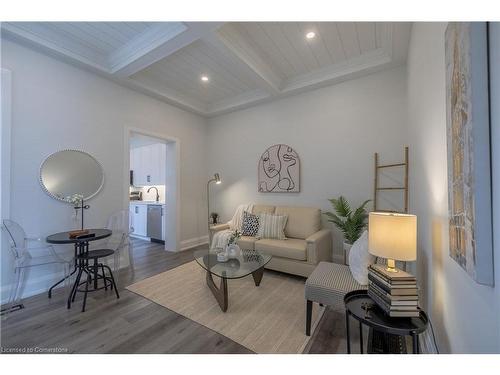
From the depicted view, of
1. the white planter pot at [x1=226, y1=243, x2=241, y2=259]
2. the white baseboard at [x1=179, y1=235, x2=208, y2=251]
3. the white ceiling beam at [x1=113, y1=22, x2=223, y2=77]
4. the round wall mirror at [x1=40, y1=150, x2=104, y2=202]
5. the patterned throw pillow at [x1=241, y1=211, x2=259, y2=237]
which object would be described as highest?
the white ceiling beam at [x1=113, y1=22, x2=223, y2=77]

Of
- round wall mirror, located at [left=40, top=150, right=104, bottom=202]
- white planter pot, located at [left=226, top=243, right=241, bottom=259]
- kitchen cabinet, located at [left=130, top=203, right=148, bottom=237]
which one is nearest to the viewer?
white planter pot, located at [left=226, top=243, right=241, bottom=259]

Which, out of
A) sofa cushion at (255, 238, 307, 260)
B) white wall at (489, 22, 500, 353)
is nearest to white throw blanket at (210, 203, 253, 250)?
sofa cushion at (255, 238, 307, 260)

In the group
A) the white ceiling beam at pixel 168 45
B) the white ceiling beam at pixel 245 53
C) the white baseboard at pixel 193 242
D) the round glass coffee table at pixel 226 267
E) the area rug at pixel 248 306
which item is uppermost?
the white ceiling beam at pixel 245 53

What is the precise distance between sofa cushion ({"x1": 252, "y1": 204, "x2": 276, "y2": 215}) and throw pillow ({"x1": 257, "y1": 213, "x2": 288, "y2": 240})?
30 centimetres

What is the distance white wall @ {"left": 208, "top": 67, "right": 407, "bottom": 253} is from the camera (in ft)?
9.55

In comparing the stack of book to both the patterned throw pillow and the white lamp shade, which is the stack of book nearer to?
the white lamp shade

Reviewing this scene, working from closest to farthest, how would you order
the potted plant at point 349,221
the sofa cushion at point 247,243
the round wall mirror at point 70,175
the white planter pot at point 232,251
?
the white planter pot at point 232,251, the round wall mirror at point 70,175, the potted plant at point 349,221, the sofa cushion at point 247,243

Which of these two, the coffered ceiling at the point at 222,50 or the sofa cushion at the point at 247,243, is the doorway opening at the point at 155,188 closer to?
the coffered ceiling at the point at 222,50

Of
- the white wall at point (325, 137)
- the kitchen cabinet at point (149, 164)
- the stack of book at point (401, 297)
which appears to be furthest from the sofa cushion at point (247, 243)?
the kitchen cabinet at point (149, 164)

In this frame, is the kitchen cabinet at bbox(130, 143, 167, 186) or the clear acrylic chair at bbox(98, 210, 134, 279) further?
the kitchen cabinet at bbox(130, 143, 167, 186)

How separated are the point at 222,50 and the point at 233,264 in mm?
2508

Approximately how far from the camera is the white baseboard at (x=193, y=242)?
4169 mm

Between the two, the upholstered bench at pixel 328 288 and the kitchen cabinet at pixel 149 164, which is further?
the kitchen cabinet at pixel 149 164

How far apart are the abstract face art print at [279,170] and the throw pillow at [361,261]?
1859 mm
